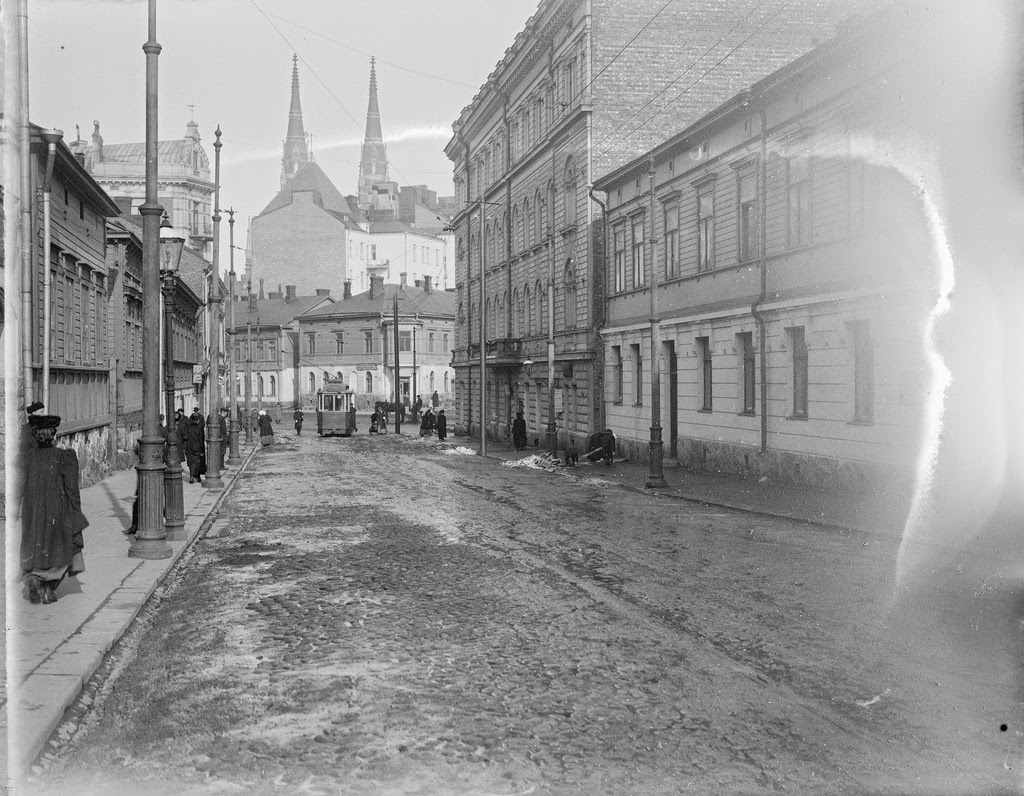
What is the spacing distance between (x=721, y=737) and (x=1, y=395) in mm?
14884

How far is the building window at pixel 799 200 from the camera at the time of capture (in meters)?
23.7

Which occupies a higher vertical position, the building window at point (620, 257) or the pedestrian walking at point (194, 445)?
the building window at point (620, 257)

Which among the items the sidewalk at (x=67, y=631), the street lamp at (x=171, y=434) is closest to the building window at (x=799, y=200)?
the street lamp at (x=171, y=434)

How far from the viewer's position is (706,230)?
1158 inches

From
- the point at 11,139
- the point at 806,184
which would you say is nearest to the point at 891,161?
the point at 806,184

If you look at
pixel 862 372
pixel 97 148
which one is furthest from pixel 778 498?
pixel 97 148

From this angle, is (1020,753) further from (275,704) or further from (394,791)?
(275,704)

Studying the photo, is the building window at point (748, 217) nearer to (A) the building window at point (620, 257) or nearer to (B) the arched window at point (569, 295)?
(A) the building window at point (620, 257)

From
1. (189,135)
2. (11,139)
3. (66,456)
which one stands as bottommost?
(66,456)

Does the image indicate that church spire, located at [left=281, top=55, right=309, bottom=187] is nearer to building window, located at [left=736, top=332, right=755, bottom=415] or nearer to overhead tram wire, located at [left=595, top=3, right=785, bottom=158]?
overhead tram wire, located at [left=595, top=3, right=785, bottom=158]

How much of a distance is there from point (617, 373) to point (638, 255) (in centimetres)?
413

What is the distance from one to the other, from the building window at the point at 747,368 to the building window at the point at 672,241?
190 inches

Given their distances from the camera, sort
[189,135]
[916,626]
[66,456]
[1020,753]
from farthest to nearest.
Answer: [189,135], [66,456], [916,626], [1020,753]

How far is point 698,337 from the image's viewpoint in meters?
29.7
